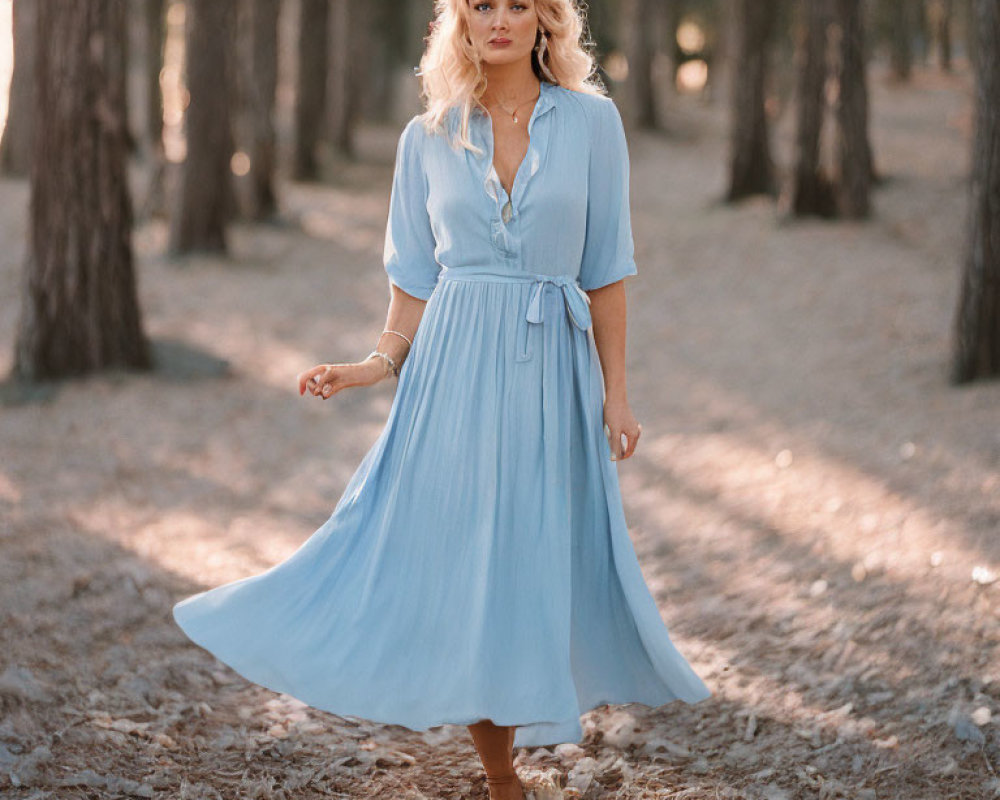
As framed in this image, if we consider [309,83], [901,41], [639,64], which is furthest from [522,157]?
[901,41]

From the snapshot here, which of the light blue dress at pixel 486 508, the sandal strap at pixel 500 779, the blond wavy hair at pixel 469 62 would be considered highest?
the blond wavy hair at pixel 469 62

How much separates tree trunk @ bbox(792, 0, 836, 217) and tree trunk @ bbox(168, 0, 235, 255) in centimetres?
627

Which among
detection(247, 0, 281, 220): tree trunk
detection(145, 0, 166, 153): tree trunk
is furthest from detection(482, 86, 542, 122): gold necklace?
detection(145, 0, 166, 153): tree trunk

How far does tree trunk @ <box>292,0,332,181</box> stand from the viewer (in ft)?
61.9

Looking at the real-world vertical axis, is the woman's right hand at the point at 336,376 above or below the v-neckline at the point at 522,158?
below

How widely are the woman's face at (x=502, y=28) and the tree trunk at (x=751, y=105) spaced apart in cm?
1201

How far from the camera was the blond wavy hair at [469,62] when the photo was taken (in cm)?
302

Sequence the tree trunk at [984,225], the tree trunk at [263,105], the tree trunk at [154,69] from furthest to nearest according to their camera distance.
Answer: the tree trunk at [154,69] < the tree trunk at [263,105] < the tree trunk at [984,225]

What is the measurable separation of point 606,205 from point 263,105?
44.3 feet

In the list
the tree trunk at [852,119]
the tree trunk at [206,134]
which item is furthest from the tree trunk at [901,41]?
the tree trunk at [206,134]

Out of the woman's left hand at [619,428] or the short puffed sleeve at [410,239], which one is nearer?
the woman's left hand at [619,428]

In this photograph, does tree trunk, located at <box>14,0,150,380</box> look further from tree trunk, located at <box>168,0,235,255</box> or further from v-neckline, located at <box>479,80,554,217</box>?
v-neckline, located at <box>479,80,554,217</box>

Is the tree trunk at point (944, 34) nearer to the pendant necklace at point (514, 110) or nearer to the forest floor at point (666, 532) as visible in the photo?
the forest floor at point (666, 532)

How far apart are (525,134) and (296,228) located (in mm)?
13095
